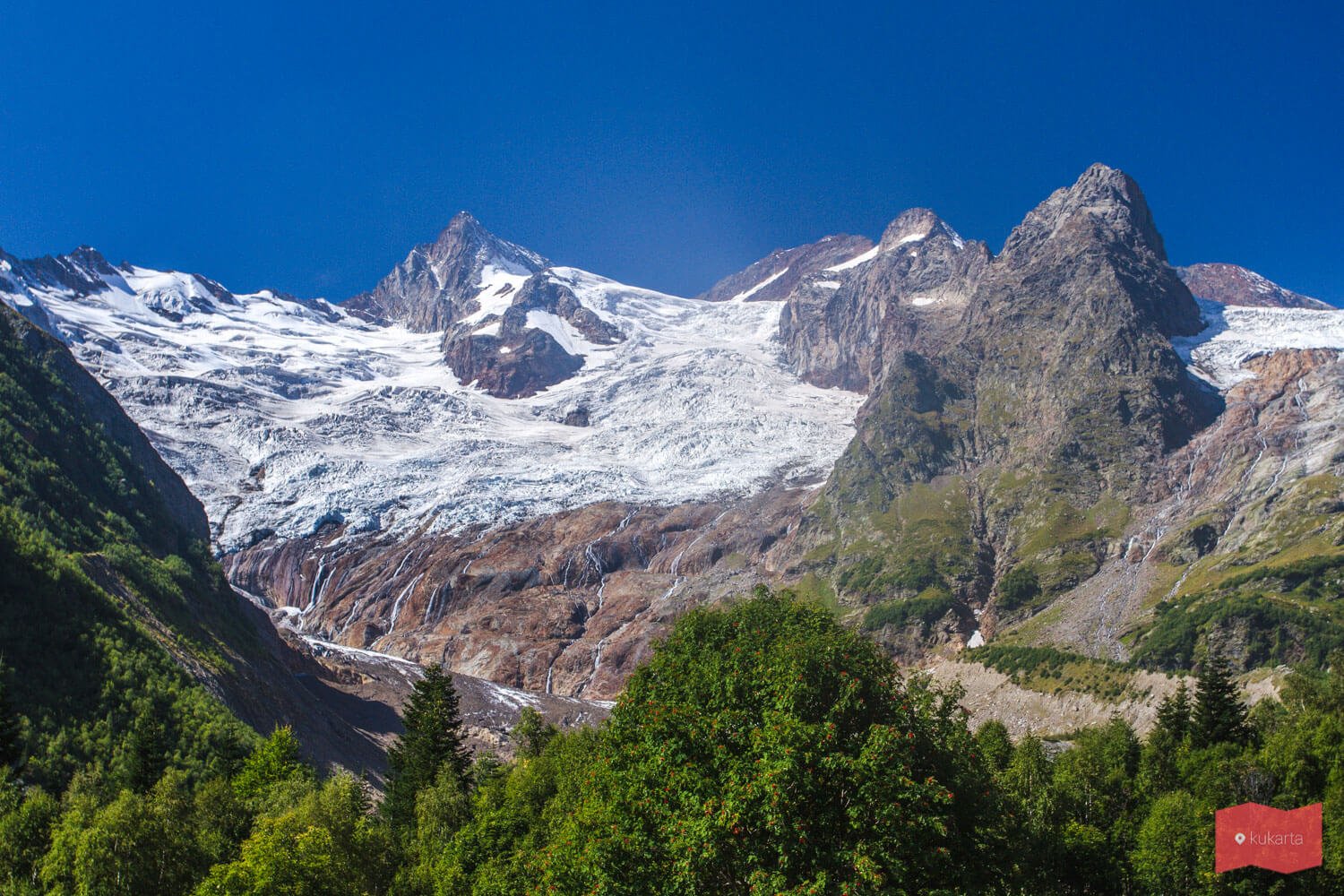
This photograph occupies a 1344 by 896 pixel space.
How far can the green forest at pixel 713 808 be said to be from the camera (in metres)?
20.5

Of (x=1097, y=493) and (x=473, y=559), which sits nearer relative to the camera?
(x=1097, y=493)

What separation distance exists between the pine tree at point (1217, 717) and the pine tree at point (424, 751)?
53.2 m

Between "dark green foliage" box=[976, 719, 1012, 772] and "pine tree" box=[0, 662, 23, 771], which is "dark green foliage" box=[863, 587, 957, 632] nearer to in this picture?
"dark green foliage" box=[976, 719, 1012, 772]

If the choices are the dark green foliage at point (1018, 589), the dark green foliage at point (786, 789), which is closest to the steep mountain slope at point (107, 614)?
the dark green foliage at point (786, 789)

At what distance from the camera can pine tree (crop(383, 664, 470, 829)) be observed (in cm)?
5059

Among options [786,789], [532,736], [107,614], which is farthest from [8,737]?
[786,789]

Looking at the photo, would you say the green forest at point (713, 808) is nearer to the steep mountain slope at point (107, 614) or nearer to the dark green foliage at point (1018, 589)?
the steep mountain slope at point (107, 614)

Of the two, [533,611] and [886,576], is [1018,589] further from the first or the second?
[533,611]

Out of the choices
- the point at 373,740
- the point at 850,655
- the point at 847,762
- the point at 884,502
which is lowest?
the point at 373,740

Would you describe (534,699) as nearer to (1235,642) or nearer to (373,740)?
(373,740)

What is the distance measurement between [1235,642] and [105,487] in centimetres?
12822

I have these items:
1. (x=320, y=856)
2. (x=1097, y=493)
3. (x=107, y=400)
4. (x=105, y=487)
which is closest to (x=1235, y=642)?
(x=1097, y=493)

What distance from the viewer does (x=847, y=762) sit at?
66.9 feet

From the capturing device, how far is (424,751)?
2152 inches
